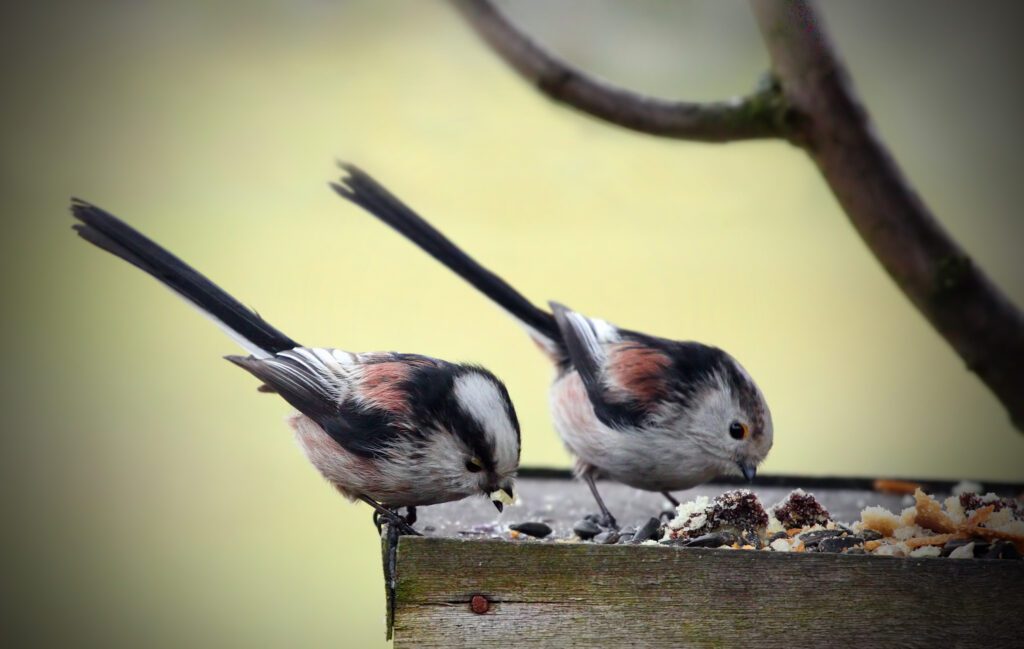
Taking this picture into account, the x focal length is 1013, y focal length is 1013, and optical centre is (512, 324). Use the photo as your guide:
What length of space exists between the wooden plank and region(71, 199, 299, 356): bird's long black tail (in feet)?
3.67

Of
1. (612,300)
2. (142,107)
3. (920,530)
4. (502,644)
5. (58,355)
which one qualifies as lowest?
(502,644)

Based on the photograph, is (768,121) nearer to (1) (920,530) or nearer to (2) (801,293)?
(1) (920,530)

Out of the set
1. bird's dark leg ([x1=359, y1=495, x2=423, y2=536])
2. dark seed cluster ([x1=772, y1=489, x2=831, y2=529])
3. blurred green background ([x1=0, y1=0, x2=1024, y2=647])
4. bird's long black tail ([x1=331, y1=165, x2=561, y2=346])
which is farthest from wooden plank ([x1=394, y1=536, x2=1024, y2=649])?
blurred green background ([x1=0, y1=0, x2=1024, y2=647])

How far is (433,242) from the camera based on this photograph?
139 inches

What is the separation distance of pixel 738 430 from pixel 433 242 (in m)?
1.22

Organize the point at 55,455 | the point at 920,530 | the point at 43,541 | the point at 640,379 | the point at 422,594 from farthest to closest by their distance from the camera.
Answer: the point at 55,455, the point at 43,541, the point at 640,379, the point at 920,530, the point at 422,594

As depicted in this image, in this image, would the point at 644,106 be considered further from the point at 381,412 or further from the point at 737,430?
the point at 381,412

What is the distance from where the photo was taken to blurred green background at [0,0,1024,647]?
20.8 ft

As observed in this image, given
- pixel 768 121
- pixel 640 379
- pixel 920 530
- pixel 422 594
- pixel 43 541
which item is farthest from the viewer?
pixel 43 541

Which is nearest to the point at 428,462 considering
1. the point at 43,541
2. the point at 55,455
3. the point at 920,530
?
the point at 920,530

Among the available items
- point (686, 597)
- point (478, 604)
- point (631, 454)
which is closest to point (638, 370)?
point (631, 454)

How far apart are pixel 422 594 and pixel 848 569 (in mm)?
949

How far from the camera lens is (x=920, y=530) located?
264 centimetres

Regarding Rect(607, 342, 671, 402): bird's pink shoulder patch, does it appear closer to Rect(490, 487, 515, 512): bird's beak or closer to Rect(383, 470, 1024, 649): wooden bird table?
Rect(490, 487, 515, 512): bird's beak
